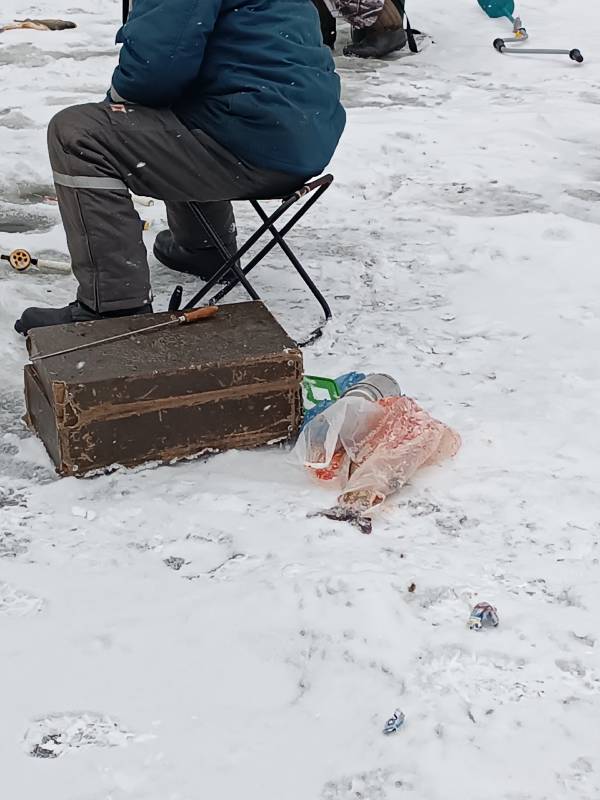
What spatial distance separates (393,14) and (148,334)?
227 inches

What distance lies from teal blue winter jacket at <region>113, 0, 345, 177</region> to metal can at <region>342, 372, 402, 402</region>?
0.86 m

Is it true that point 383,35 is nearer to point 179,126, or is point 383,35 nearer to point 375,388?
point 179,126

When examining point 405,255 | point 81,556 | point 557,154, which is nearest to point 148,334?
point 81,556

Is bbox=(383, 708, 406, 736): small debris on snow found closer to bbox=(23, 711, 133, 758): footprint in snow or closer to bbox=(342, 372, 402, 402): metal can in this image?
bbox=(23, 711, 133, 758): footprint in snow

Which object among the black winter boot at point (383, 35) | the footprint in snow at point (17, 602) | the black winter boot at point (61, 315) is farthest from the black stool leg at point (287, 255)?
the black winter boot at point (383, 35)

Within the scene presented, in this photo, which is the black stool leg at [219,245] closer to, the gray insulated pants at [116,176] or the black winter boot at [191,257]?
the gray insulated pants at [116,176]

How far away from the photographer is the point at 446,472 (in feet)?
11.1

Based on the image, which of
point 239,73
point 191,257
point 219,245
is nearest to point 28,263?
point 191,257

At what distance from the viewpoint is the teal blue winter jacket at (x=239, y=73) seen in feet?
12.0

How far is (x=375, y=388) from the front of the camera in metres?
3.61

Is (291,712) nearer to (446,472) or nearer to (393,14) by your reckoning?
(446,472)

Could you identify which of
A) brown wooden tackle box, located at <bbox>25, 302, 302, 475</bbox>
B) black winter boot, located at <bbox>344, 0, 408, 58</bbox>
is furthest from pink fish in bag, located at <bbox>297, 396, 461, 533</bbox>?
black winter boot, located at <bbox>344, 0, 408, 58</bbox>

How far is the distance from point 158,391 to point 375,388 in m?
0.70

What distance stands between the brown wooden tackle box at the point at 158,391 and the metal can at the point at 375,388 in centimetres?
18
